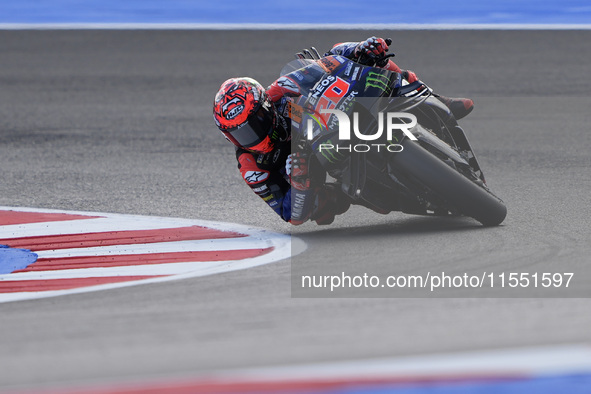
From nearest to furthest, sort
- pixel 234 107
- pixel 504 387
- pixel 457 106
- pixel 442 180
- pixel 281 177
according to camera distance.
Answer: pixel 504 387, pixel 442 180, pixel 234 107, pixel 281 177, pixel 457 106

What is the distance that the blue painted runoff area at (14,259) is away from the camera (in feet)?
17.4

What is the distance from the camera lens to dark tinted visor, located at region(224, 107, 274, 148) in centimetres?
568

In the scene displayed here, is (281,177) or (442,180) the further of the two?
(281,177)

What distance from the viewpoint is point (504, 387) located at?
9.37 ft

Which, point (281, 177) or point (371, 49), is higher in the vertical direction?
point (371, 49)

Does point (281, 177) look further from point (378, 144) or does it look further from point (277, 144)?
point (378, 144)

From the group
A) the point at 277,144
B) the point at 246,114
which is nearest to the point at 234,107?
the point at 246,114
